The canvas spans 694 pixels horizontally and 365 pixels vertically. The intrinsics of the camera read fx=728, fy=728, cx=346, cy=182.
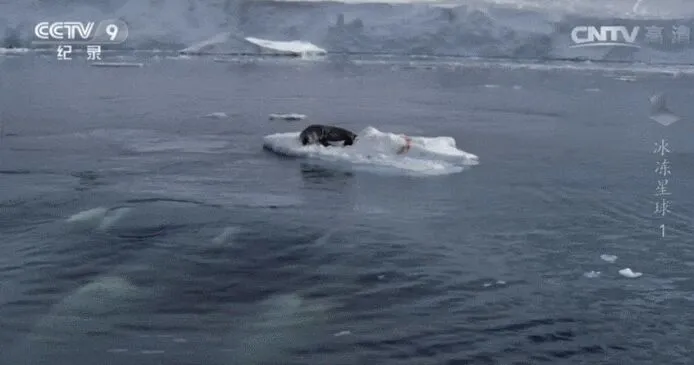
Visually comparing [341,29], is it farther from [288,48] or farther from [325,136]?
[325,136]

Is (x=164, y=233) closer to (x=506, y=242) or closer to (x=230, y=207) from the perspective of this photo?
(x=230, y=207)

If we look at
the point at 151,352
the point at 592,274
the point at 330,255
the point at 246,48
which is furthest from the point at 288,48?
the point at 151,352

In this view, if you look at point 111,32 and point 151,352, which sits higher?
point 111,32

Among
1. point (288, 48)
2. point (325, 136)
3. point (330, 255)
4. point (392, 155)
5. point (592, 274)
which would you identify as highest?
point (288, 48)

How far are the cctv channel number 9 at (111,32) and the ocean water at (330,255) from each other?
125m

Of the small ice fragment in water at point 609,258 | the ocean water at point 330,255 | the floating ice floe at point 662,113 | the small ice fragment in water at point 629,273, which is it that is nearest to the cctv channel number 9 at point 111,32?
the floating ice floe at point 662,113

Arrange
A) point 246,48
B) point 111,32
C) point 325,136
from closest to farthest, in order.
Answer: point 325,136 → point 246,48 → point 111,32

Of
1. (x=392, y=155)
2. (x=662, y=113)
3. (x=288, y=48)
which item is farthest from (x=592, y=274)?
(x=288, y=48)

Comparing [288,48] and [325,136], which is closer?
[325,136]

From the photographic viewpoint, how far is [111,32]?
144625mm

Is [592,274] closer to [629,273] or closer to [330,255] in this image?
[629,273]

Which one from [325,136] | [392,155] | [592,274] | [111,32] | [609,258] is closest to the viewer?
[592,274]

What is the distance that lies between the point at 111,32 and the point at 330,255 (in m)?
144

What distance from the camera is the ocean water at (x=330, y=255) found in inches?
335
